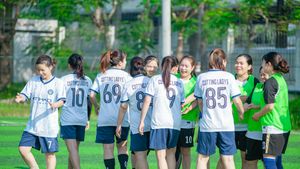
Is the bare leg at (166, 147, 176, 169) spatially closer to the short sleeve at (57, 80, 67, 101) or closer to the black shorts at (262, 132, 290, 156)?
the black shorts at (262, 132, 290, 156)

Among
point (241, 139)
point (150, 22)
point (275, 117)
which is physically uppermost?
point (150, 22)

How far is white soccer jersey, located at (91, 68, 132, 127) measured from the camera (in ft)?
38.8

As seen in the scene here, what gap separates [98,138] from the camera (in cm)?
1202

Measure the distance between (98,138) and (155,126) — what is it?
134 cm

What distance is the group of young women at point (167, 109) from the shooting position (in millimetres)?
10500

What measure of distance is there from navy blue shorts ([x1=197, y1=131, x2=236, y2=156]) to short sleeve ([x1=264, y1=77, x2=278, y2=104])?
2.27 feet

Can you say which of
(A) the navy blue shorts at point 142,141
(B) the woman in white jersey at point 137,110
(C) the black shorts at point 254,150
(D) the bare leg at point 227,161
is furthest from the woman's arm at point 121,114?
(C) the black shorts at point 254,150

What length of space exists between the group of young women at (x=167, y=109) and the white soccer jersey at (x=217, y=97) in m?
0.01

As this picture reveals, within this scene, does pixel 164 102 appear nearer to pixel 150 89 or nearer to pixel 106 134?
pixel 150 89

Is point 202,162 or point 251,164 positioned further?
point 251,164

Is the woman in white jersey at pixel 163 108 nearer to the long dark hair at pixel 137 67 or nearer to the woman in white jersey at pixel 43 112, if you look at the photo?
the long dark hair at pixel 137 67

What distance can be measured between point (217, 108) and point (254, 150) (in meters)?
0.85

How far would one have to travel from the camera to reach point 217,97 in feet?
34.4

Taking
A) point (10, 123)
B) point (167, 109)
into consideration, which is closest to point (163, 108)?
point (167, 109)
